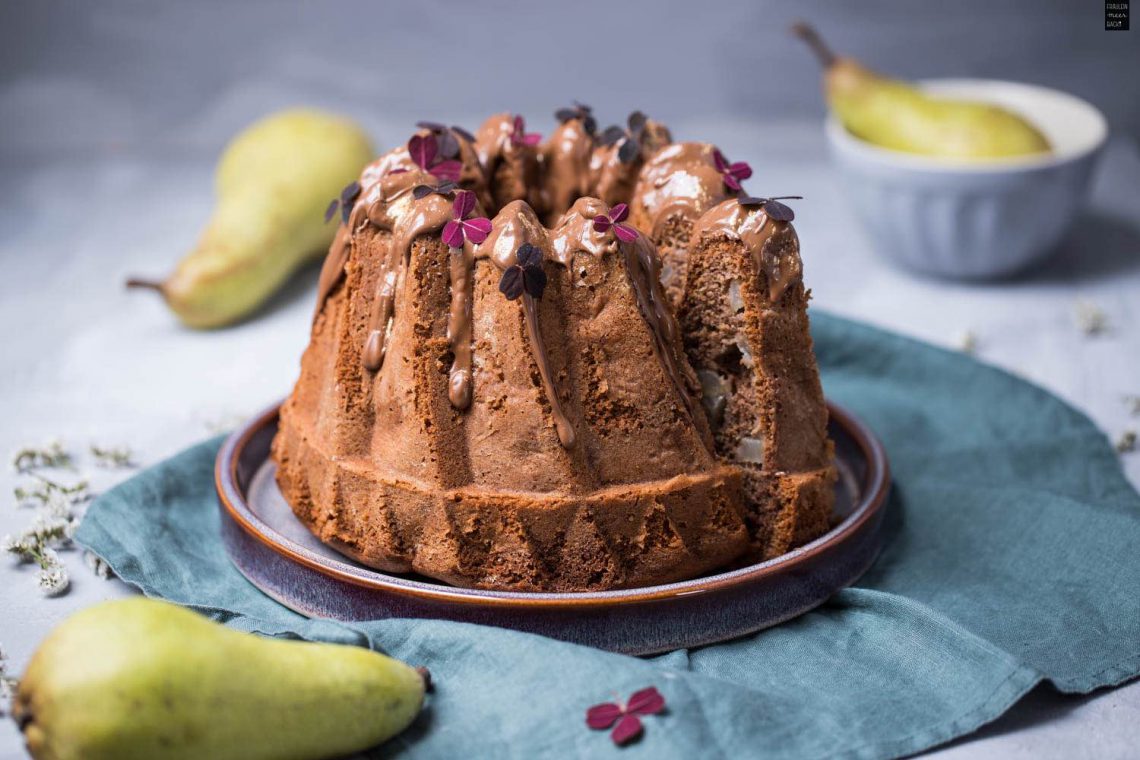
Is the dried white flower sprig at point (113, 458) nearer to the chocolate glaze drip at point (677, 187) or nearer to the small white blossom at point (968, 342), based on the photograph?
the chocolate glaze drip at point (677, 187)

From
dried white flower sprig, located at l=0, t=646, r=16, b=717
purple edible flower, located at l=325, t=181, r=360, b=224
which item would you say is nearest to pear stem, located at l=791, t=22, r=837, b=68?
purple edible flower, located at l=325, t=181, r=360, b=224

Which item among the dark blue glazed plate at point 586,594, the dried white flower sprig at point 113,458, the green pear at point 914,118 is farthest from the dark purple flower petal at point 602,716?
the green pear at point 914,118

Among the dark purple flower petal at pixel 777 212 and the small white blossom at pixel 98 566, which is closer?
the dark purple flower petal at pixel 777 212

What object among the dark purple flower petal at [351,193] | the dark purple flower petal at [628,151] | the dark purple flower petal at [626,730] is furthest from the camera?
the dark purple flower petal at [628,151]

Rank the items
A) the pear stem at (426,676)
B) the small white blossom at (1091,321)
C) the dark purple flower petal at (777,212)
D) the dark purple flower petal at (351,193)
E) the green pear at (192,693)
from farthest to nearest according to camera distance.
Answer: the small white blossom at (1091,321), the dark purple flower petal at (351,193), the dark purple flower petal at (777,212), the pear stem at (426,676), the green pear at (192,693)

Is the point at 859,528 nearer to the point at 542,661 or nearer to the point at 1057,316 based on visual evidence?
the point at 542,661

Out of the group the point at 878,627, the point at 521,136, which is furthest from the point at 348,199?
the point at 878,627

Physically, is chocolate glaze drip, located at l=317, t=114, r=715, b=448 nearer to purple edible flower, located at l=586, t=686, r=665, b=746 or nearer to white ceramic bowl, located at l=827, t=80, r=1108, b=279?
purple edible flower, located at l=586, t=686, r=665, b=746
